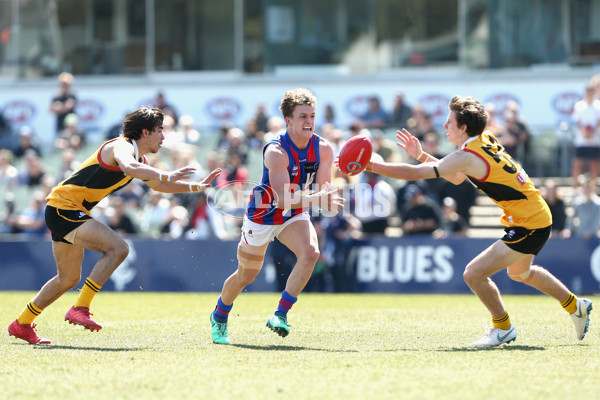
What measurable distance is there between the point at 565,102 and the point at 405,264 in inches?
333

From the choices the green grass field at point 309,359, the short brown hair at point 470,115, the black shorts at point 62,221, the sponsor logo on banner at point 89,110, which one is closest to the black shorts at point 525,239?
the green grass field at point 309,359

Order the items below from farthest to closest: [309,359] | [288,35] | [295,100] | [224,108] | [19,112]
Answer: [19,112] < [288,35] < [224,108] < [295,100] < [309,359]

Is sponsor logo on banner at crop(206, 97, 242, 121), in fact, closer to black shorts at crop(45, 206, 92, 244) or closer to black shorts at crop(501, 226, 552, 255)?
black shorts at crop(45, 206, 92, 244)

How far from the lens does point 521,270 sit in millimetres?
8609

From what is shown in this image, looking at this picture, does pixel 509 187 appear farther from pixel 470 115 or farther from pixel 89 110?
pixel 89 110

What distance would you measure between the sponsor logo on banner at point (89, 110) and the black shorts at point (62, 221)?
17.0 metres

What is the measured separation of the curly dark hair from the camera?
29.2 ft

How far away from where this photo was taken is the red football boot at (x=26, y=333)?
877cm

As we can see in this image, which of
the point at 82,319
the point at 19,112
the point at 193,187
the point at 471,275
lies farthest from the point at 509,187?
the point at 19,112

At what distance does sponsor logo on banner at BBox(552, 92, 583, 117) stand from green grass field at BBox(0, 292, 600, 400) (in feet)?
37.5

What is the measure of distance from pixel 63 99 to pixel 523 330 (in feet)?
49.7

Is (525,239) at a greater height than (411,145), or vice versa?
(411,145)

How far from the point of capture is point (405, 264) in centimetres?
1627

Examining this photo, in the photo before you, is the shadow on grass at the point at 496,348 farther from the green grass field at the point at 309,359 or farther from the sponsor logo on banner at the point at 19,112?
the sponsor logo on banner at the point at 19,112
